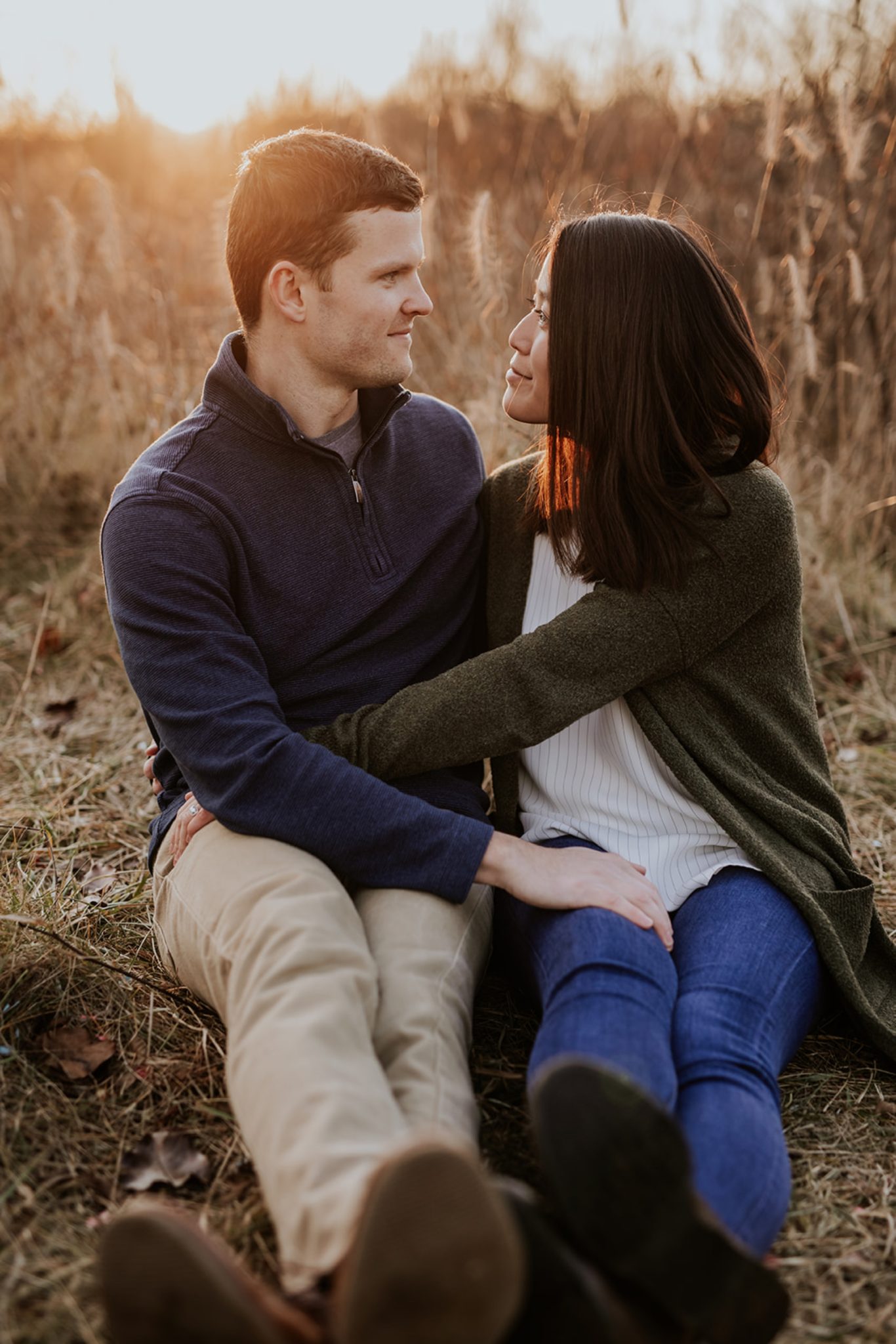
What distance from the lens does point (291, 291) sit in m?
2.22

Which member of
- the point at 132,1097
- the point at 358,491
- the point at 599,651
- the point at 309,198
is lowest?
the point at 132,1097

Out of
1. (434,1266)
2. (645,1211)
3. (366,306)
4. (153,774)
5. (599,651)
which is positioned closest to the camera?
(434,1266)

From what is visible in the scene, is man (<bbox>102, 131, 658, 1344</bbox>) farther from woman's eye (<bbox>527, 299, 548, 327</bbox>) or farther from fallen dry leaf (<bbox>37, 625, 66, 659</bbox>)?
fallen dry leaf (<bbox>37, 625, 66, 659</bbox>)

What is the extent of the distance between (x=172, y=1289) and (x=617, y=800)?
1.23 metres

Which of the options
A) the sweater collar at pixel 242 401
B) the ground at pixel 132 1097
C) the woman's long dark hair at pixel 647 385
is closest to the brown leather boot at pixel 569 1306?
the ground at pixel 132 1097

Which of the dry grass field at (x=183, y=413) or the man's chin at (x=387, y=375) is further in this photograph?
the man's chin at (x=387, y=375)

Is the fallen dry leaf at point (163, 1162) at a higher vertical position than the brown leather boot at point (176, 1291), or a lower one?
lower

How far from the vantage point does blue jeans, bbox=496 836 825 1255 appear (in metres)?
1.50

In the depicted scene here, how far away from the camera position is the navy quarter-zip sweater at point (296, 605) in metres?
1.89

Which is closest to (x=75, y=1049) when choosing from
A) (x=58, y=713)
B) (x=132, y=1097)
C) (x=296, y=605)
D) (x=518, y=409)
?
(x=132, y=1097)

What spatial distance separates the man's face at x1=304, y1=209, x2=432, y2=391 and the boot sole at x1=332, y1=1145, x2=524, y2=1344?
1.57m

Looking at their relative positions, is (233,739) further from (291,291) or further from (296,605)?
(291,291)

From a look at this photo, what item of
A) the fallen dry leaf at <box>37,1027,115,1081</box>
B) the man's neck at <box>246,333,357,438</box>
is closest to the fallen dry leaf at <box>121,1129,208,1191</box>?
the fallen dry leaf at <box>37,1027,115,1081</box>

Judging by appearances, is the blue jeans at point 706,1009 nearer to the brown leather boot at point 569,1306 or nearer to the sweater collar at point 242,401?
the brown leather boot at point 569,1306
